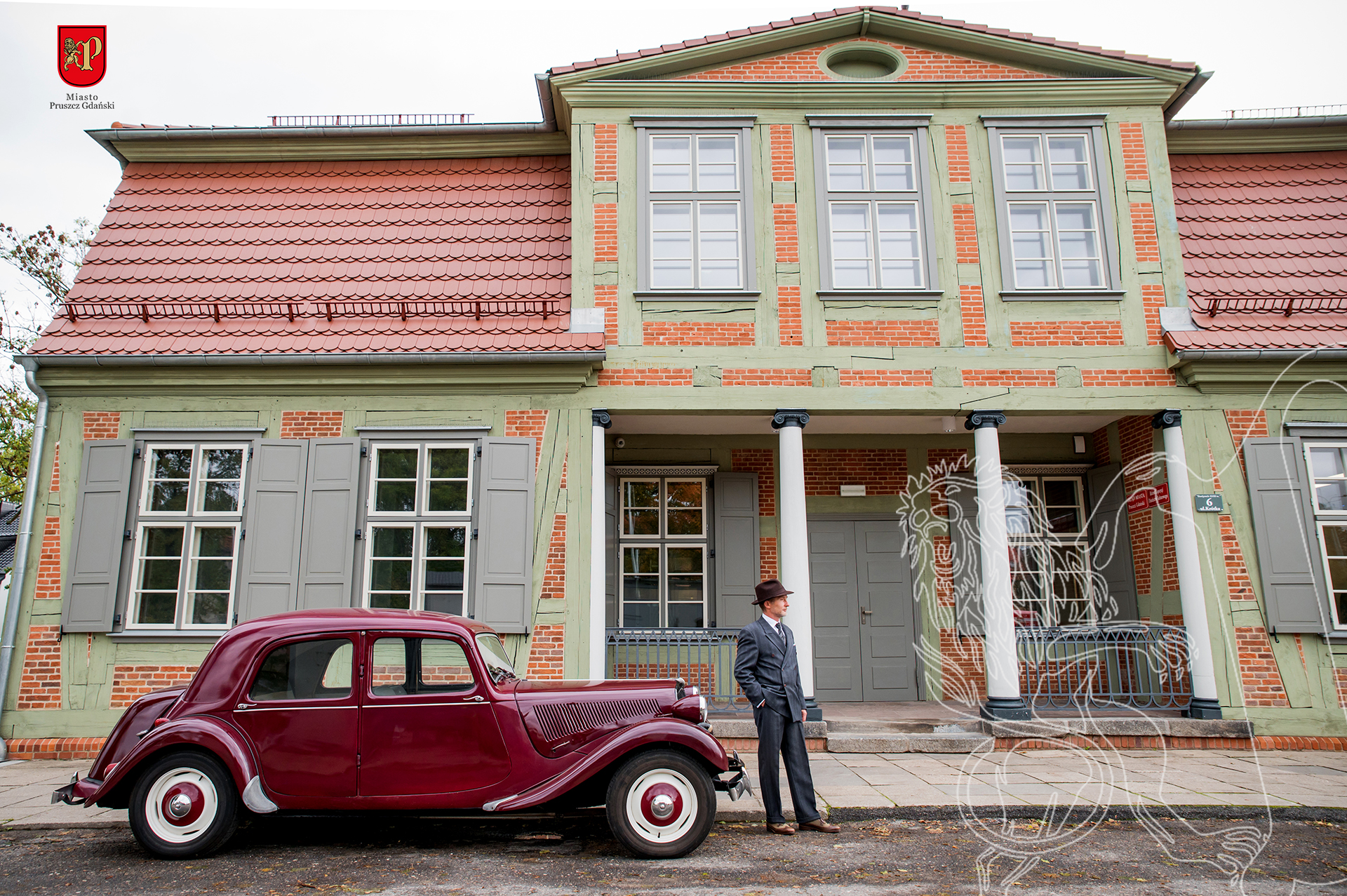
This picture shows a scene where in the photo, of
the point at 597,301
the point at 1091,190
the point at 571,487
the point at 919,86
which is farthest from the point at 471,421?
the point at 1091,190

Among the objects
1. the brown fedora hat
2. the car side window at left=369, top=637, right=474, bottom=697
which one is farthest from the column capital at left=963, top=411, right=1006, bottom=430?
the car side window at left=369, top=637, right=474, bottom=697

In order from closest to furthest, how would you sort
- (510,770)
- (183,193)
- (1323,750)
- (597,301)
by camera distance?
(510,770), (1323,750), (597,301), (183,193)

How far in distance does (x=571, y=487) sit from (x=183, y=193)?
6.25 m

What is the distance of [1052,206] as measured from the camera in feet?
31.3

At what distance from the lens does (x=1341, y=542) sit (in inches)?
346

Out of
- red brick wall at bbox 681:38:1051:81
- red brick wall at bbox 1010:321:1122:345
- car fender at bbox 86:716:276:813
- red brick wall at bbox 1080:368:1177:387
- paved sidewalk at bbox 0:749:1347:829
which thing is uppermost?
red brick wall at bbox 681:38:1051:81

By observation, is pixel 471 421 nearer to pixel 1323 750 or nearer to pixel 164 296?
pixel 164 296

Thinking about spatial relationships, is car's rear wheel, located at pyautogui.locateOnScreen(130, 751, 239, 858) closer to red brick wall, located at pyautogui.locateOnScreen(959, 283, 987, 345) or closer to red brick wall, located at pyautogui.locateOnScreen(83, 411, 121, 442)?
red brick wall, located at pyautogui.locateOnScreen(83, 411, 121, 442)

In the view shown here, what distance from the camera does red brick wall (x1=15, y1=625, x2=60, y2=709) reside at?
8.27 metres

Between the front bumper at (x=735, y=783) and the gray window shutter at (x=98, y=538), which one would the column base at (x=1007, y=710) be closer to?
the front bumper at (x=735, y=783)

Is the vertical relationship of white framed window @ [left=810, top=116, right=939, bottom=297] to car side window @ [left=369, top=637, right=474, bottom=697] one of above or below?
above

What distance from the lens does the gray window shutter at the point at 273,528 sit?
8438mm

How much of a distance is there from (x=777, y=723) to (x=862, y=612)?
502 centimetres

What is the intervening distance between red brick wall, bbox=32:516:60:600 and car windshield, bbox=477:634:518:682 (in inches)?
217
